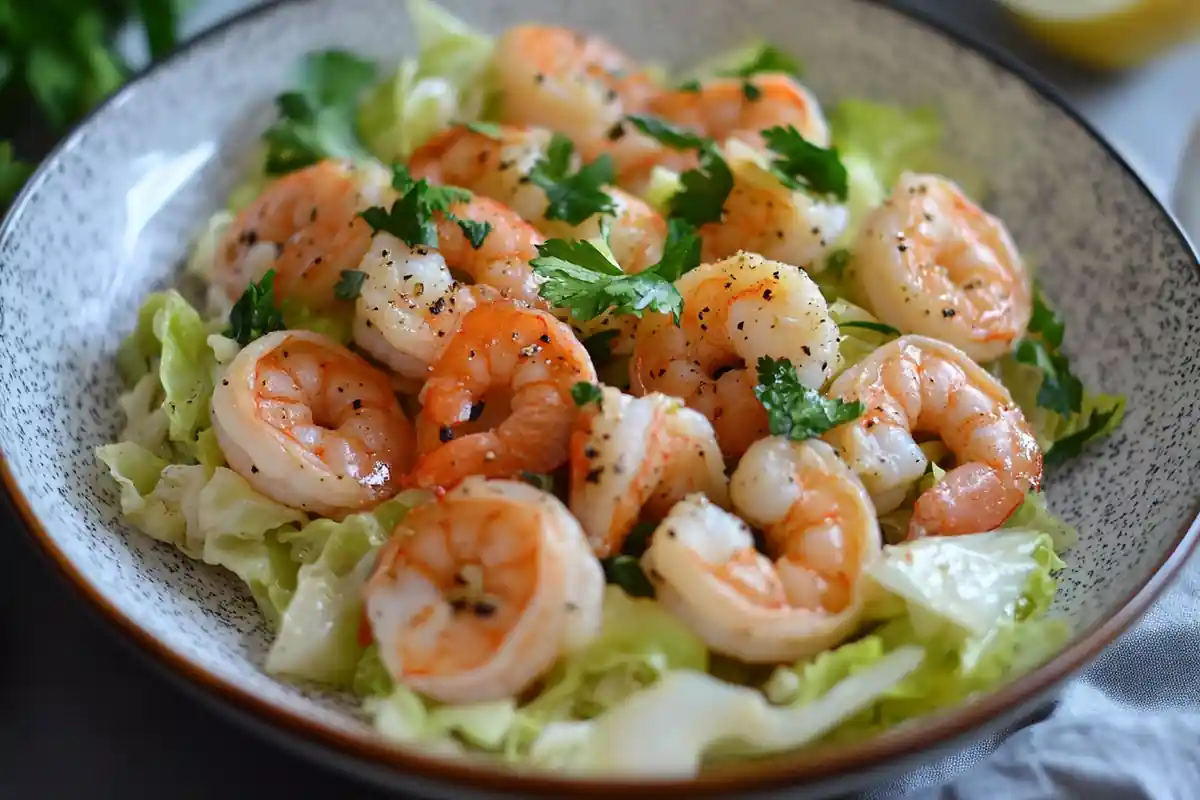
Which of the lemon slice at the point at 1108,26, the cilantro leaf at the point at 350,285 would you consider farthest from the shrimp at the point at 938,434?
the lemon slice at the point at 1108,26

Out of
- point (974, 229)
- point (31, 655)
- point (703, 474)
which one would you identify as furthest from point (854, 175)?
point (31, 655)

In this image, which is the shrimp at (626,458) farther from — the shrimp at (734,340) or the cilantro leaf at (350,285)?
the cilantro leaf at (350,285)

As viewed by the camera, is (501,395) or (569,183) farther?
(569,183)

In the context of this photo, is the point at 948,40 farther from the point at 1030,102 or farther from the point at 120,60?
the point at 120,60

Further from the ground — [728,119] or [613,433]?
[728,119]

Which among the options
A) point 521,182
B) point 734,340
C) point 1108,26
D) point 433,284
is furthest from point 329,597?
point 1108,26

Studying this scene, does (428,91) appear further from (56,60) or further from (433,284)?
(56,60)
